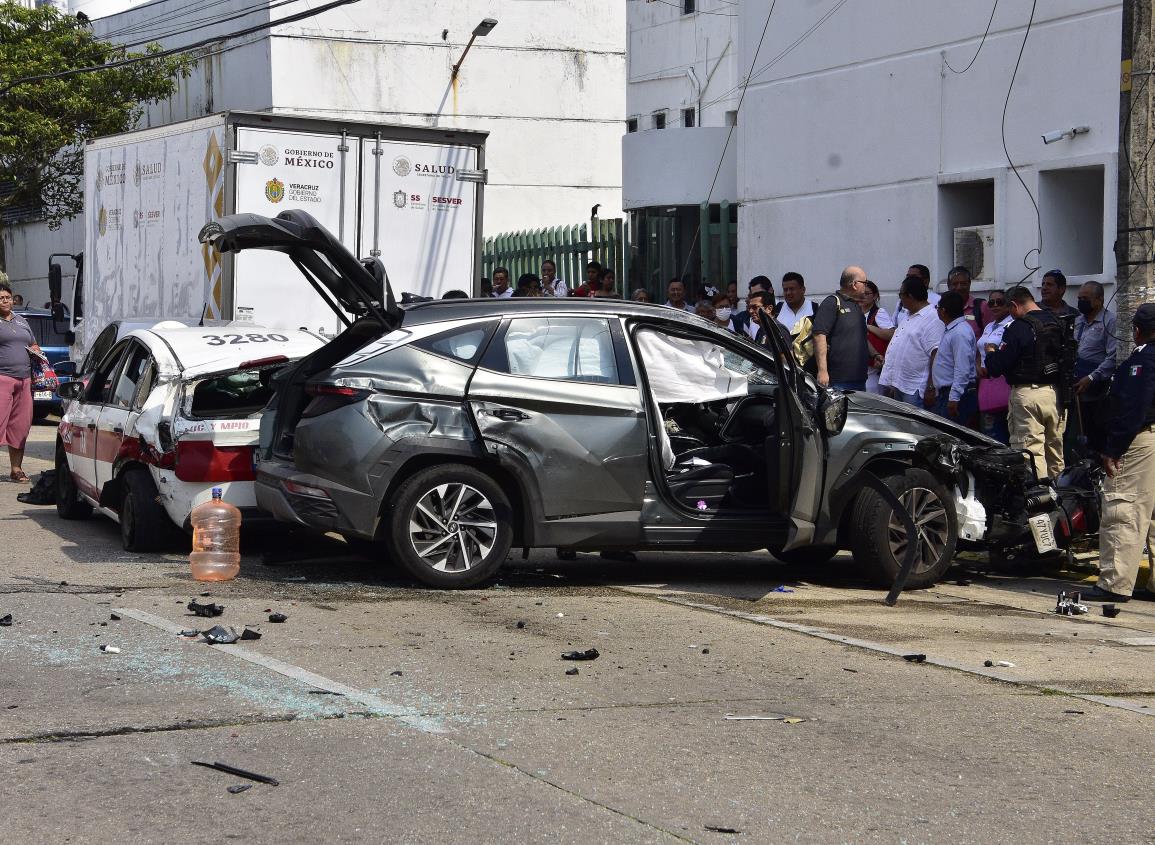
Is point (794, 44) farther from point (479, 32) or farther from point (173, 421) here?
point (479, 32)

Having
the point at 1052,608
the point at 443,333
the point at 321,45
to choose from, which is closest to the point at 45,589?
the point at 443,333

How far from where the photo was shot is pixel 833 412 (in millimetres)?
9203

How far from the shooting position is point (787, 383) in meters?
8.99

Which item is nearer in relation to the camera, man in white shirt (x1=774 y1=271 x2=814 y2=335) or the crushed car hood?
the crushed car hood

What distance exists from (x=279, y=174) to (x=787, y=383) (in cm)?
679

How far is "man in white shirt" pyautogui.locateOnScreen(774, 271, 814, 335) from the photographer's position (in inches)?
536

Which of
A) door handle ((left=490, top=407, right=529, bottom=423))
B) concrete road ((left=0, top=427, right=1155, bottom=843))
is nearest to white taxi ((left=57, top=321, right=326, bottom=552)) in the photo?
concrete road ((left=0, top=427, right=1155, bottom=843))

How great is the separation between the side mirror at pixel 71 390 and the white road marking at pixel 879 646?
4973mm

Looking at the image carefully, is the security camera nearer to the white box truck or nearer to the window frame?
the white box truck

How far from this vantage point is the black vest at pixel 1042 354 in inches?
425

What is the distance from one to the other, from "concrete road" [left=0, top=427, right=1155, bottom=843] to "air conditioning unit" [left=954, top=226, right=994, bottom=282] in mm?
5991

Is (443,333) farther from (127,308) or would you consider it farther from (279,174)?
(127,308)

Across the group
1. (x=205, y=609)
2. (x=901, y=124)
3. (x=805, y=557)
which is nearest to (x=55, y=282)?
(x=901, y=124)

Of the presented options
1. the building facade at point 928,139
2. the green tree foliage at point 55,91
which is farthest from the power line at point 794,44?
the green tree foliage at point 55,91
